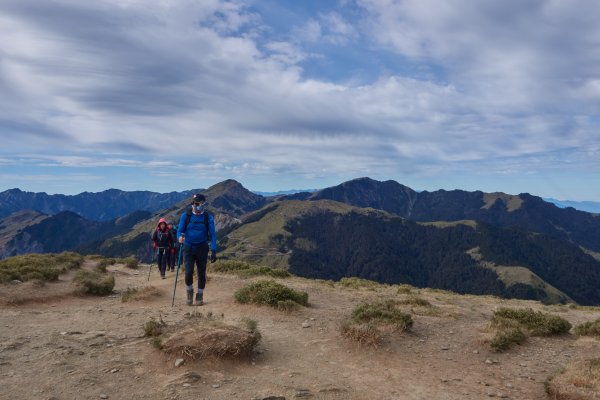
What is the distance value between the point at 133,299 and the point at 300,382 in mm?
11157

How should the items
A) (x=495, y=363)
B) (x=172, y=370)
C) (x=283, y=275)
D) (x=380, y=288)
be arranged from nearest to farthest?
(x=172, y=370) → (x=495, y=363) → (x=380, y=288) → (x=283, y=275)

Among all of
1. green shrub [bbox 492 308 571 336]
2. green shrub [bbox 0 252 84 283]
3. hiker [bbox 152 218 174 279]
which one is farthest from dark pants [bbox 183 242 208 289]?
green shrub [bbox 492 308 571 336]

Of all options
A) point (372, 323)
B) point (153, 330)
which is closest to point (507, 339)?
point (372, 323)

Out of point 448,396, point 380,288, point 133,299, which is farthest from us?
point 380,288

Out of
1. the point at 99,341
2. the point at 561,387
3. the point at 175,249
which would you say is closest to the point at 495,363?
the point at 561,387

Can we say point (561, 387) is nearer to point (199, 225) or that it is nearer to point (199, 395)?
point (199, 395)

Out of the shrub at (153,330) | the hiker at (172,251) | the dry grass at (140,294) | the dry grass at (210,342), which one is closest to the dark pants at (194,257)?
the dry grass at (140,294)

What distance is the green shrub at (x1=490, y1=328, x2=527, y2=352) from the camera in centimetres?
1080

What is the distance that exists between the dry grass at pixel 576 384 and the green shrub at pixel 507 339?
194 centimetres

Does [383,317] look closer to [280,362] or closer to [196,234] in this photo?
[280,362]

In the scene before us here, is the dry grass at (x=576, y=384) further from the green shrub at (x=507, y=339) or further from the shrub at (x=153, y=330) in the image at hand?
the shrub at (x=153, y=330)

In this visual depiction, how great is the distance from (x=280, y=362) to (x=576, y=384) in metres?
6.43

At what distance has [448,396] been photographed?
805 cm

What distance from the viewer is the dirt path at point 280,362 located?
25.9 feet
